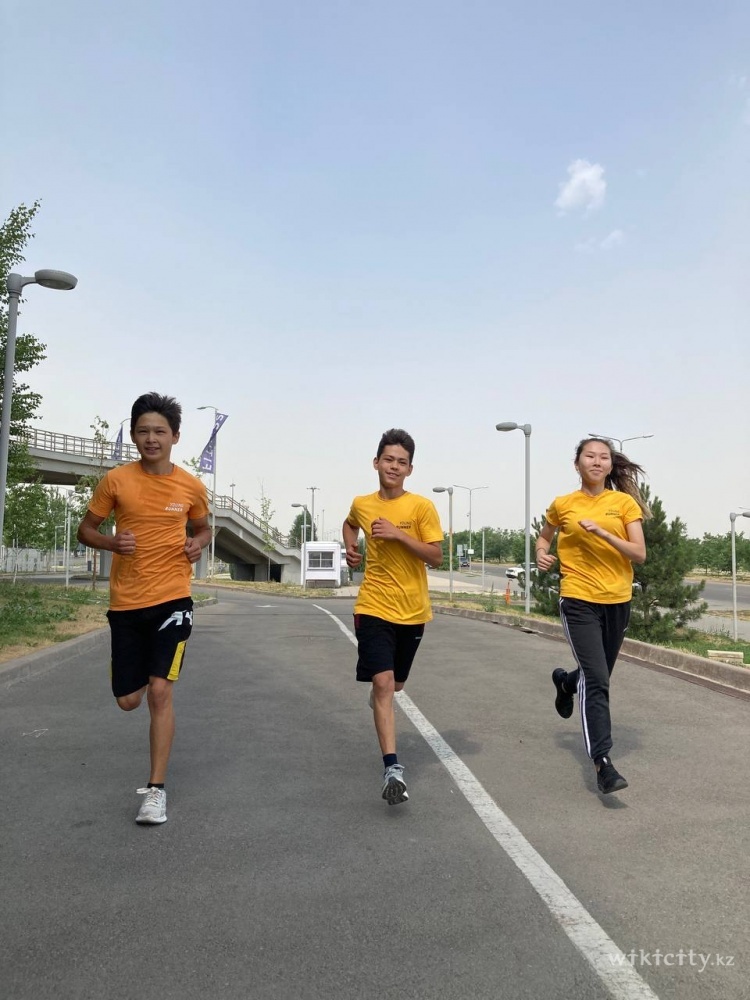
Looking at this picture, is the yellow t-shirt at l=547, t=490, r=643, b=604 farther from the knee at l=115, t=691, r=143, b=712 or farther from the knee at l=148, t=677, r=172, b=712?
the knee at l=115, t=691, r=143, b=712

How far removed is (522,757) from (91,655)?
7.40 m

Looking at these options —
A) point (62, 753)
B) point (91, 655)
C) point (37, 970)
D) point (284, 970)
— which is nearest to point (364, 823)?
point (284, 970)

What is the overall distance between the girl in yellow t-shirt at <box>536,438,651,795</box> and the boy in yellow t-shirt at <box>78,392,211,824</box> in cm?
228

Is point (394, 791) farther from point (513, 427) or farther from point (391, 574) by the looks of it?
point (513, 427)

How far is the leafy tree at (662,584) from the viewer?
16.9 metres

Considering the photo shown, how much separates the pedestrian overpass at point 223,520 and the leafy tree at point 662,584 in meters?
22.3

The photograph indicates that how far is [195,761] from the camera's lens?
5.09m

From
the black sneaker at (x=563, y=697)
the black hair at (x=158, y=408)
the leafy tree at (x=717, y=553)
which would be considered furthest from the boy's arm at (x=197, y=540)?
the leafy tree at (x=717, y=553)

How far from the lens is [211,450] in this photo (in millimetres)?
47688

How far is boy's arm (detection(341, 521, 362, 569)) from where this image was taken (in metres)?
4.58

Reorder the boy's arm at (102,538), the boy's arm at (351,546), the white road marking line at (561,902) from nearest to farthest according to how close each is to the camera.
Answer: the white road marking line at (561,902), the boy's arm at (102,538), the boy's arm at (351,546)

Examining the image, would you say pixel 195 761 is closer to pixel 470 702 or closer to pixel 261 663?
pixel 470 702

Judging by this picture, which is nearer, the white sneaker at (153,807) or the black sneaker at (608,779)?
the white sneaker at (153,807)

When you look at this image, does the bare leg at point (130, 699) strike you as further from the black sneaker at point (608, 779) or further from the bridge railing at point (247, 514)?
the bridge railing at point (247, 514)
